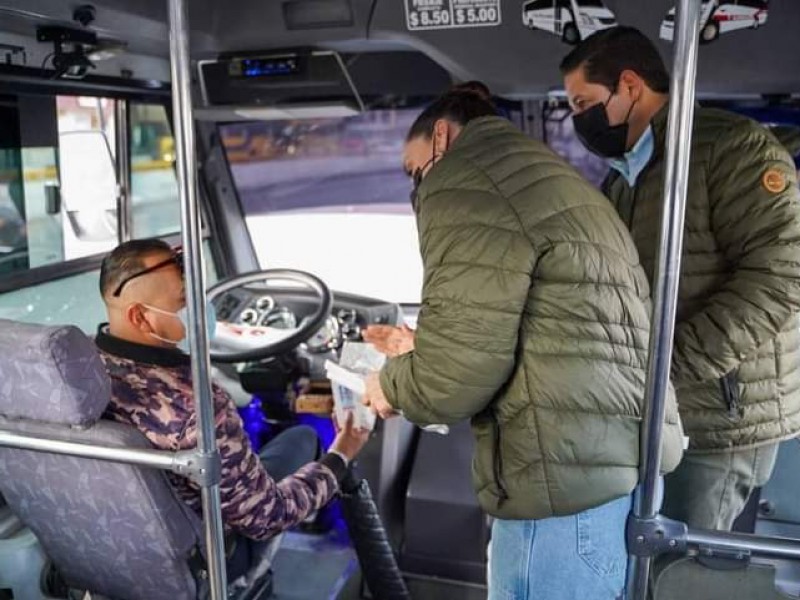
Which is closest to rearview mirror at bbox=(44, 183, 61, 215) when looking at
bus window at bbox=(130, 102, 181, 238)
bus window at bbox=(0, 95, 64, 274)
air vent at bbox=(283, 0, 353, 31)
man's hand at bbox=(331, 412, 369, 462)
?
bus window at bbox=(0, 95, 64, 274)

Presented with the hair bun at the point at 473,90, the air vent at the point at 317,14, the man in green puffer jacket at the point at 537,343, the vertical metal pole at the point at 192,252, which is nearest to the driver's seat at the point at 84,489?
the vertical metal pole at the point at 192,252

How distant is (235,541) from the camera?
2.08 meters

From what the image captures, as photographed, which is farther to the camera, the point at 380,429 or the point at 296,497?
the point at 380,429

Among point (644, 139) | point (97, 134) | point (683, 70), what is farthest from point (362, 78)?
point (683, 70)

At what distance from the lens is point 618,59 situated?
1682 millimetres

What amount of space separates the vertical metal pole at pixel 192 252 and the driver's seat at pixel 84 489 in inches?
11.8

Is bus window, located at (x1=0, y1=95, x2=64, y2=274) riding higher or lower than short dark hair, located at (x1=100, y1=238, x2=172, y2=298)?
higher

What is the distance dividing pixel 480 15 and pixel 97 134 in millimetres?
1715

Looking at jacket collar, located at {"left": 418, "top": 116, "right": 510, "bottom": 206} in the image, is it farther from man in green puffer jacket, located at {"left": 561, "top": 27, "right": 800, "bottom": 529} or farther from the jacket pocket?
the jacket pocket

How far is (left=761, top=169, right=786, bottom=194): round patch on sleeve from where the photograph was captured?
1631mm

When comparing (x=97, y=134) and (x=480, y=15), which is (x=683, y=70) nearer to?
(x=480, y=15)

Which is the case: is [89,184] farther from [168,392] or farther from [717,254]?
[717,254]

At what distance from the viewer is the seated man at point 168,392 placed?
182 centimetres

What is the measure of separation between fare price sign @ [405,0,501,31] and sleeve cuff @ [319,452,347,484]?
1.50 m
